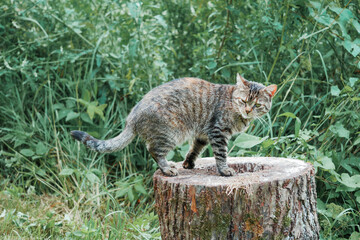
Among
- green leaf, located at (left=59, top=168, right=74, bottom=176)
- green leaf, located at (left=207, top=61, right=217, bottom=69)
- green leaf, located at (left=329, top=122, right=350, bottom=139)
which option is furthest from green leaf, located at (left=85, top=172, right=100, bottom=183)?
green leaf, located at (left=329, top=122, right=350, bottom=139)

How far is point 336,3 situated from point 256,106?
1.31 meters

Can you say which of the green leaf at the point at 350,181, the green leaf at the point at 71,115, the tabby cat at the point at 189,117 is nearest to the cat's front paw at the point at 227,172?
the tabby cat at the point at 189,117

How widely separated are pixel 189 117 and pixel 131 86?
1114 millimetres

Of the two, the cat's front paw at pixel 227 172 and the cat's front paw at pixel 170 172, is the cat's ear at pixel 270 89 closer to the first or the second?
the cat's front paw at pixel 227 172

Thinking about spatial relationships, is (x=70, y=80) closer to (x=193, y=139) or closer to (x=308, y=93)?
(x=193, y=139)

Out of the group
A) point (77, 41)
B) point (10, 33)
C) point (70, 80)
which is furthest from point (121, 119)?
point (10, 33)

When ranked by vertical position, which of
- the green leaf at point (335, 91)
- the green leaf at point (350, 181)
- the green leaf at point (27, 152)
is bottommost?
the green leaf at point (27, 152)

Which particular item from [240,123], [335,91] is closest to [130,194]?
[240,123]

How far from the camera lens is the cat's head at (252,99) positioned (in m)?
3.14

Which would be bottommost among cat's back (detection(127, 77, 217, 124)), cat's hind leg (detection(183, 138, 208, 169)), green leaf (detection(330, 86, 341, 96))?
cat's hind leg (detection(183, 138, 208, 169))

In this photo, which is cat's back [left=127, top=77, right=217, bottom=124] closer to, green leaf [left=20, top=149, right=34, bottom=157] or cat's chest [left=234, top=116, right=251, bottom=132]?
cat's chest [left=234, top=116, right=251, bottom=132]

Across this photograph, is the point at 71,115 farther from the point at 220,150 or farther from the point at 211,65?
the point at 220,150

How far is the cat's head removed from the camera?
124 inches

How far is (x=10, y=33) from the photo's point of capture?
5.06 meters
